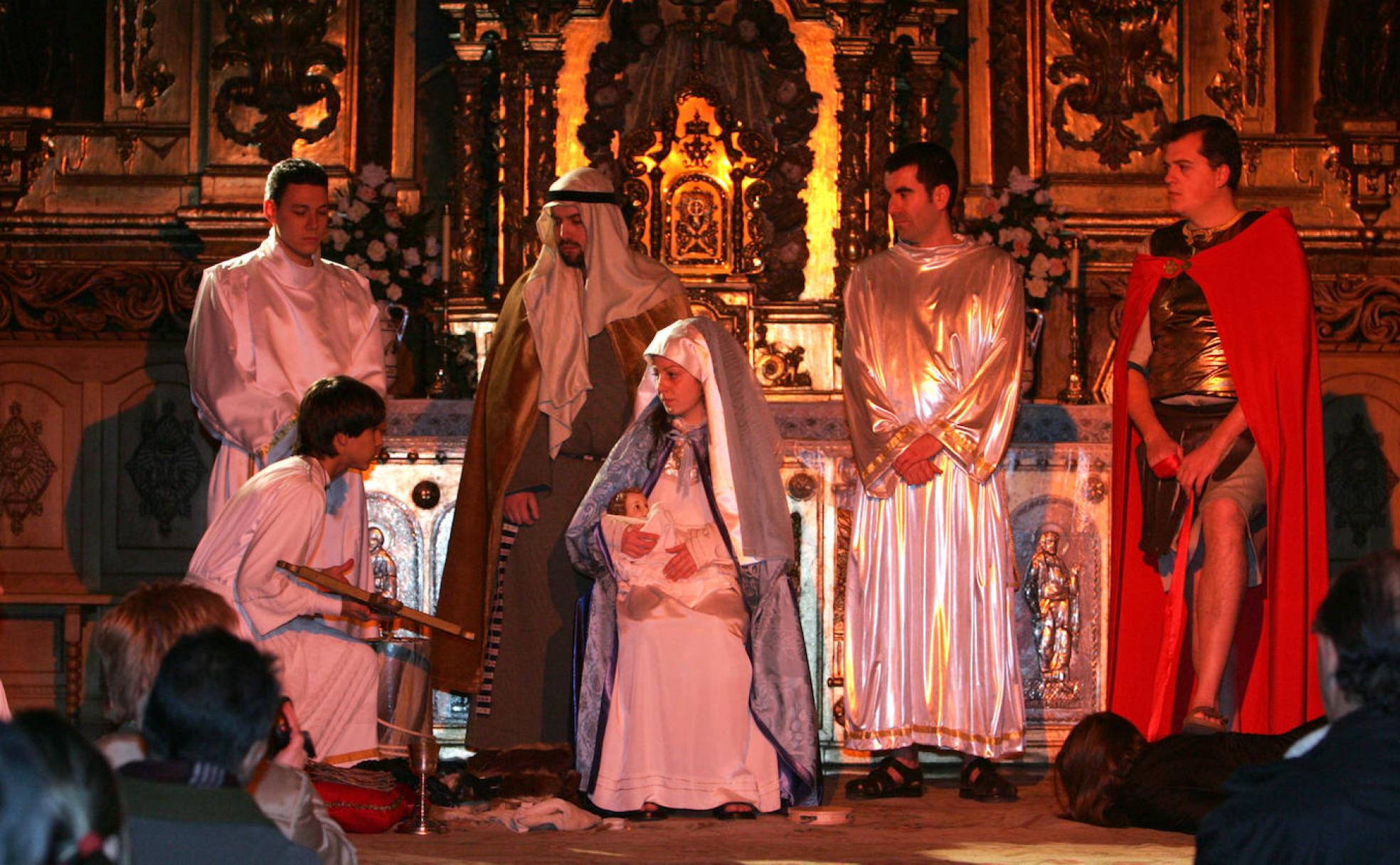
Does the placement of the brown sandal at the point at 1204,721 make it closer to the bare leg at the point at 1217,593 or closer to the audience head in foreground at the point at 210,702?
the bare leg at the point at 1217,593

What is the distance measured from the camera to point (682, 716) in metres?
5.58

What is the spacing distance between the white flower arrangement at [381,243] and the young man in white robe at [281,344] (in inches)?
51.0

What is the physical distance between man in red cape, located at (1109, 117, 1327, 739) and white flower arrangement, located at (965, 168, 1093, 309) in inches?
65.0

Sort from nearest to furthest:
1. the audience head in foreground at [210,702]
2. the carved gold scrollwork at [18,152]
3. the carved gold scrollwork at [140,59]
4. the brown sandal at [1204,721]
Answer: the audience head in foreground at [210,702]
the brown sandal at [1204,721]
the carved gold scrollwork at [18,152]
the carved gold scrollwork at [140,59]

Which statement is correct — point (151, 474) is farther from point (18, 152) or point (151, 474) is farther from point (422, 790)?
point (422, 790)

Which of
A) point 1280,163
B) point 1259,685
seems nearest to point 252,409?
point 1259,685

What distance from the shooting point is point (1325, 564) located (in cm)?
567

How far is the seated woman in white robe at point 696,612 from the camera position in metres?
5.57

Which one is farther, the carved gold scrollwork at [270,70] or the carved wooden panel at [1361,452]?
the carved gold scrollwork at [270,70]

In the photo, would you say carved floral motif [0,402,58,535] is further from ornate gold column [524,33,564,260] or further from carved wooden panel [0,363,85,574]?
ornate gold column [524,33,564,260]

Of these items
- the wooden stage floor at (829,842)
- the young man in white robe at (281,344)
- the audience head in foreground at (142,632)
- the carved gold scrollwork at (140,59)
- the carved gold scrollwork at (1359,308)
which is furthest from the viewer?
the carved gold scrollwork at (140,59)

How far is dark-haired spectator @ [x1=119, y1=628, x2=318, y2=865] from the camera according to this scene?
2.55 m

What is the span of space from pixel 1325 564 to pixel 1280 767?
10.4ft

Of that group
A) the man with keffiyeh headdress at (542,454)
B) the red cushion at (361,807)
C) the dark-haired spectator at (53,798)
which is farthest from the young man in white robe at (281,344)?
the dark-haired spectator at (53,798)
